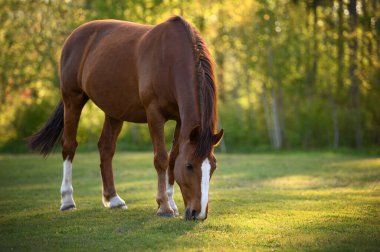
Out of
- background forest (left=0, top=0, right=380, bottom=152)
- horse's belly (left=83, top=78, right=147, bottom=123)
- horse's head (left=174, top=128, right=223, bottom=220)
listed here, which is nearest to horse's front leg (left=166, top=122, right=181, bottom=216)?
horse's belly (left=83, top=78, right=147, bottom=123)

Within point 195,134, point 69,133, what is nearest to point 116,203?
point 69,133

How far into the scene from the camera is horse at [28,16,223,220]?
646 cm

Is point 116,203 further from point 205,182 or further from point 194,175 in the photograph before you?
point 205,182

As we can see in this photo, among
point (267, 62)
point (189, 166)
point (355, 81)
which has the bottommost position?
point (189, 166)

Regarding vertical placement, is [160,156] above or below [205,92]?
below

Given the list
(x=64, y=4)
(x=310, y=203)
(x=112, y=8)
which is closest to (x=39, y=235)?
(x=310, y=203)

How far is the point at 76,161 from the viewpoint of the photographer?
18.3 metres

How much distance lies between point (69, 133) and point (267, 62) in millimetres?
13496

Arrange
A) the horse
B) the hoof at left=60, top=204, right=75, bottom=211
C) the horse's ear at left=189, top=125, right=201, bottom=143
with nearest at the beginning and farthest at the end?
the horse's ear at left=189, top=125, right=201, bottom=143 → the horse → the hoof at left=60, top=204, right=75, bottom=211

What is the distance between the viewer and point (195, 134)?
6441 millimetres

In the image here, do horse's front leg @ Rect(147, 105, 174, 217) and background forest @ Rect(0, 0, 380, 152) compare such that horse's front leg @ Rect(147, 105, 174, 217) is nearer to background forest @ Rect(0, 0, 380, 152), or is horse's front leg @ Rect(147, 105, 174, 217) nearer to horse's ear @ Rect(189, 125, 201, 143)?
horse's ear @ Rect(189, 125, 201, 143)

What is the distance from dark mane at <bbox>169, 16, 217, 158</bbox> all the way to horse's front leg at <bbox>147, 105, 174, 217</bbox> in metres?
0.81

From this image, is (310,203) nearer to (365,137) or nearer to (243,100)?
(365,137)

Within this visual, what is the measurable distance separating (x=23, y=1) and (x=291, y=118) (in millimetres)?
11620
